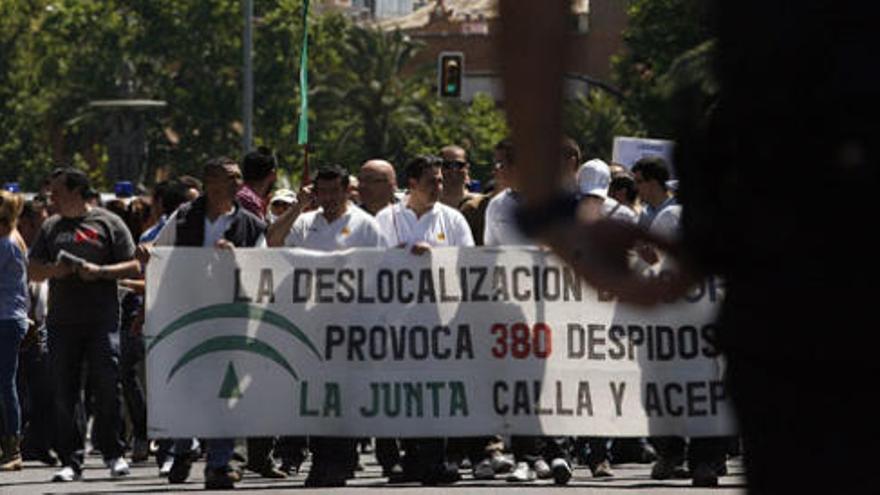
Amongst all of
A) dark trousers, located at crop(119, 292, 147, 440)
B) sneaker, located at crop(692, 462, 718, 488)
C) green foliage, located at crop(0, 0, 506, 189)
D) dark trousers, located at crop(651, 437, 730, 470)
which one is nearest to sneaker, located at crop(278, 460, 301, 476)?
dark trousers, located at crop(119, 292, 147, 440)

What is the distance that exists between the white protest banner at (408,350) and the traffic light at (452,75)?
28.2m

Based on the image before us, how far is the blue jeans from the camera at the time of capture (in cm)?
1658

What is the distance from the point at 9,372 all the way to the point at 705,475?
4.99m

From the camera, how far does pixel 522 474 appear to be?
577 inches

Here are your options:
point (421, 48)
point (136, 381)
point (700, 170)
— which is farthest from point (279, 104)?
point (700, 170)

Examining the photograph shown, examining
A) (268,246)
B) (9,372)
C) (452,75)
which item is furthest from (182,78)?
(268,246)

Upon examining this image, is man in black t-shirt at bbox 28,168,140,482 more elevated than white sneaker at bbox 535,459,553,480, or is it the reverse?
man in black t-shirt at bbox 28,168,140,482

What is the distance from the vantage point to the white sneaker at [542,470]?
14.6 m

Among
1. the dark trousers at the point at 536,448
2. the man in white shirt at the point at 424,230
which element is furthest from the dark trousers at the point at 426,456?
the dark trousers at the point at 536,448

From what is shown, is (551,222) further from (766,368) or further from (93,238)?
(93,238)

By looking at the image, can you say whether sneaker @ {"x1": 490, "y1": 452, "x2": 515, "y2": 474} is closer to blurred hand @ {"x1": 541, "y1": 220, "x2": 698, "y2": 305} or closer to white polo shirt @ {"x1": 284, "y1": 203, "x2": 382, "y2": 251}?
white polo shirt @ {"x1": 284, "y1": 203, "x2": 382, "y2": 251}

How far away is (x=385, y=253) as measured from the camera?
46.9 feet

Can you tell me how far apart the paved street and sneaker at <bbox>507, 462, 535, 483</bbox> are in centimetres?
8

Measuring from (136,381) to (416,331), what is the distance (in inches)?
166
